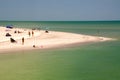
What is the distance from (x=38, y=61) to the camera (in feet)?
106

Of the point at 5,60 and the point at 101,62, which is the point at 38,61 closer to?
the point at 5,60

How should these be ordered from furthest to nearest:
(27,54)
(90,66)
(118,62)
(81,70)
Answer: (27,54) < (118,62) < (90,66) < (81,70)

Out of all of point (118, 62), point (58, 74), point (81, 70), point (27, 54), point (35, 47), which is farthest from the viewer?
point (35, 47)

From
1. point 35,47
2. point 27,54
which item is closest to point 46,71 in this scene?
point 27,54

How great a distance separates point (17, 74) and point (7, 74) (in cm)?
88

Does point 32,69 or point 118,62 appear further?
point 118,62

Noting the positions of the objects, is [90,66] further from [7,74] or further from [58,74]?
[7,74]

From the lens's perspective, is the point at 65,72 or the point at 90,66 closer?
the point at 65,72

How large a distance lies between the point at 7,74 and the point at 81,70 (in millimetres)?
6829

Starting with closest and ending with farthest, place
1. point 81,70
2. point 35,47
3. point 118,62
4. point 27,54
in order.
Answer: point 81,70 < point 118,62 < point 27,54 < point 35,47

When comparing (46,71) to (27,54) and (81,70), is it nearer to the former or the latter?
(81,70)

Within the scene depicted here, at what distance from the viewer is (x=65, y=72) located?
85.6ft

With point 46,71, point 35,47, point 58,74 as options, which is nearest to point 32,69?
point 46,71

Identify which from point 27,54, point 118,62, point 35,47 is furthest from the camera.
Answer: point 35,47
